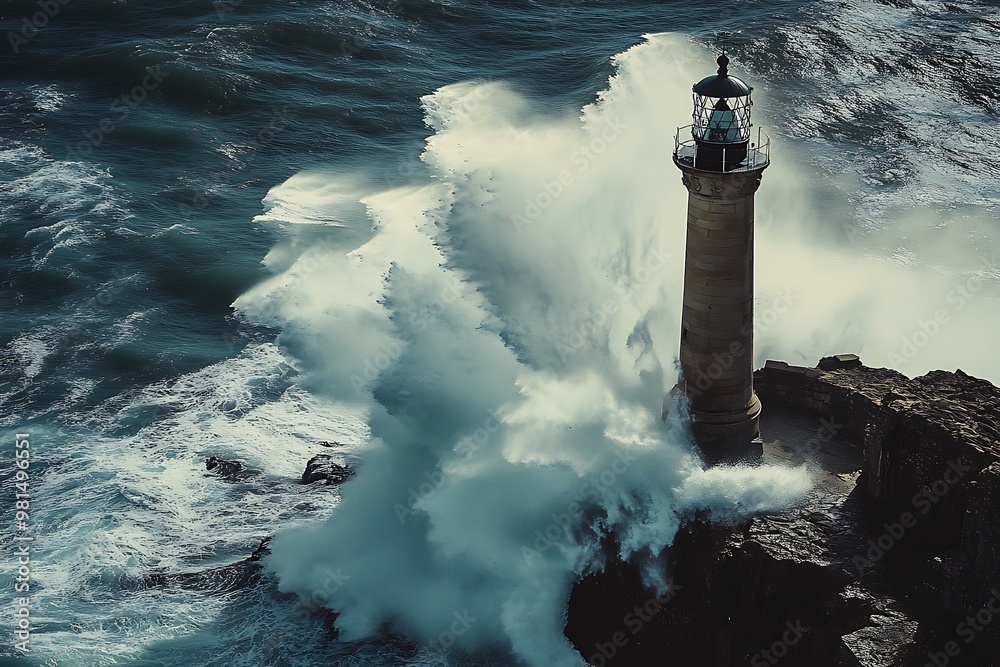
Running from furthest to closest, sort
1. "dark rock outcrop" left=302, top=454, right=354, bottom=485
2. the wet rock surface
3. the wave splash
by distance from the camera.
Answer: "dark rock outcrop" left=302, top=454, right=354, bottom=485 → the wave splash → the wet rock surface

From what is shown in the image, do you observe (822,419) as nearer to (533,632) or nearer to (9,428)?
(533,632)

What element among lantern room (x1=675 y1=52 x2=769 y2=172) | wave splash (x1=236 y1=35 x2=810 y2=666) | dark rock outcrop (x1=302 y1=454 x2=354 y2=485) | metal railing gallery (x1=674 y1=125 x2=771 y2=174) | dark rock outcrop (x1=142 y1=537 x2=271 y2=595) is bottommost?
dark rock outcrop (x1=142 y1=537 x2=271 y2=595)

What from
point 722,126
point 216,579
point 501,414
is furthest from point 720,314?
point 216,579

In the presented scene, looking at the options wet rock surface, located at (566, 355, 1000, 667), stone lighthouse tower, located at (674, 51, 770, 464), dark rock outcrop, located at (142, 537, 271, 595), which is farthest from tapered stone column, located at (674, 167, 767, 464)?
dark rock outcrop, located at (142, 537, 271, 595)

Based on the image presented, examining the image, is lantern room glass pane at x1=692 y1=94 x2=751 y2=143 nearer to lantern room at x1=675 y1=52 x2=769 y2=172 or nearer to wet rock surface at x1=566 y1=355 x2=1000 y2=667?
lantern room at x1=675 y1=52 x2=769 y2=172

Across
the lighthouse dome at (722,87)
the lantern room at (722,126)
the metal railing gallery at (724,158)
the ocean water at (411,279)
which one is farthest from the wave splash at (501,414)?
the lighthouse dome at (722,87)
